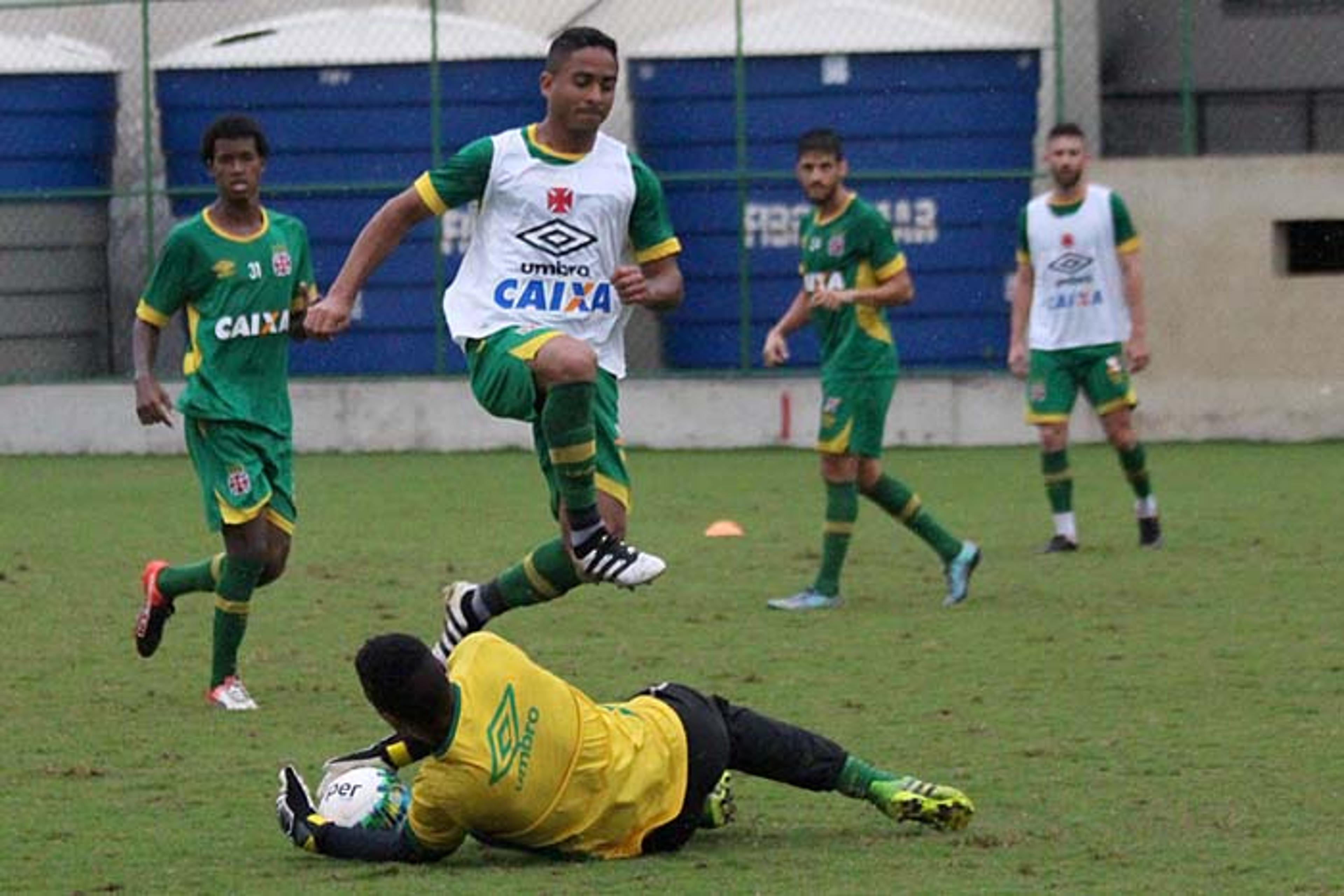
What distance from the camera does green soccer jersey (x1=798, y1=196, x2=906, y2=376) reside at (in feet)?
41.8

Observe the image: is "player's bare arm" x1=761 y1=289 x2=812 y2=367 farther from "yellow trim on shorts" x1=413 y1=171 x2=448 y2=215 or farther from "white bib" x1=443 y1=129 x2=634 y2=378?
"yellow trim on shorts" x1=413 y1=171 x2=448 y2=215

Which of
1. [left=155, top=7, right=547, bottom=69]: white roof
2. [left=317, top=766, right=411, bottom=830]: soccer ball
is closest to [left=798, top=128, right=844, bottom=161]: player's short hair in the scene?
[left=317, top=766, right=411, bottom=830]: soccer ball

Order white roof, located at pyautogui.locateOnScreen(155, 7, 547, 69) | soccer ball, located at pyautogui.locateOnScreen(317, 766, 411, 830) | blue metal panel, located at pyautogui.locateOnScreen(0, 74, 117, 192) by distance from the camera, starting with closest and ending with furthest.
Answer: soccer ball, located at pyautogui.locateOnScreen(317, 766, 411, 830)
white roof, located at pyautogui.locateOnScreen(155, 7, 547, 69)
blue metal panel, located at pyautogui.locateOnScreen(0, 74, 117, 192)

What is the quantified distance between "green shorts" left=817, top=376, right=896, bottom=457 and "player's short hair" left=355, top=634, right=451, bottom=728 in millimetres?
6229

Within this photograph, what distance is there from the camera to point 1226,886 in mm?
6641

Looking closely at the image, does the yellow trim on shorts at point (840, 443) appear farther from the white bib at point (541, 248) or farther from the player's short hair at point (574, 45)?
the player's short hair at point (574, 45)

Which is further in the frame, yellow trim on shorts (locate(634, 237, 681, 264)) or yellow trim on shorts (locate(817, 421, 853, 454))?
yellow trim on shorts (locate(817, 421, 853, 454))

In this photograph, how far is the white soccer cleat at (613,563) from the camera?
8.69 metres

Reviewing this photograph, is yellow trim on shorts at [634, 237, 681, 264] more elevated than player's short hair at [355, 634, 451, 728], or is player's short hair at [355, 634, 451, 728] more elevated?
yellow trim on shorts at [634, 237, 681, 264]

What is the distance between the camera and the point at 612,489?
9.25 m

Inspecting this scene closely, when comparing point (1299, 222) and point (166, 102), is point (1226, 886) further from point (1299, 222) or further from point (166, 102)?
point (166, 102)

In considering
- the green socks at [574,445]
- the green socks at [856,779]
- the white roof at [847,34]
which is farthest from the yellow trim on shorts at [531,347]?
the white roof at [847,34]

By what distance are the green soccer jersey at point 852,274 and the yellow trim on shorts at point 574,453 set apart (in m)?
4.05

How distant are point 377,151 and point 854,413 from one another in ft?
38.4
